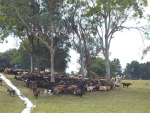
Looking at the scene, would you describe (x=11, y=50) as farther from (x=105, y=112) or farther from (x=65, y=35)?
(x=105, y=112)

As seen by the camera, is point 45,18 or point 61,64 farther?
point 61,64

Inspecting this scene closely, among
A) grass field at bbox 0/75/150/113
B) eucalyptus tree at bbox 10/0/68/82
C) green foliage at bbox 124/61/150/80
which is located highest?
eucalyptus tree at bbox 10/0/68/82

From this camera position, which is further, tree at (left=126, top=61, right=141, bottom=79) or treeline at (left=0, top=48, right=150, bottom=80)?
tree at (left=126, top=61, right=141, bottom=79)

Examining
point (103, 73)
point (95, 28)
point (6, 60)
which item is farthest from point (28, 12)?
point (6, 60)

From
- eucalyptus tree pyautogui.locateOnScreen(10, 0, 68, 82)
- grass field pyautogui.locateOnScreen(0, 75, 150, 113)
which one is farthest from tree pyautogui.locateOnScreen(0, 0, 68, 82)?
grass field pyautogui.locateOnScreen(0, 75, 150, 113)

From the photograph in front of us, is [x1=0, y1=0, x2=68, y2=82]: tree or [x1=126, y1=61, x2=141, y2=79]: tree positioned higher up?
[x1=0, y1=0, x2=68, y2=82]: tree

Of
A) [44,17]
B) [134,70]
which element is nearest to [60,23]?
[44,17]

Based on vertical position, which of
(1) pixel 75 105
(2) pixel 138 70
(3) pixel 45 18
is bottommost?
(1) pixel 75 105

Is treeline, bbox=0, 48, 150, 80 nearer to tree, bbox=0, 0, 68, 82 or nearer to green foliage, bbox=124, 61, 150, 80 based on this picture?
green foliage, bbox=124, 61, 150, 80

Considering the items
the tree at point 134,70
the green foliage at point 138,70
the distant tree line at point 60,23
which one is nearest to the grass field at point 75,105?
the distant tree line at point 60,23

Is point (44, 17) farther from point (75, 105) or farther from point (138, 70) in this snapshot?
point (138, 70)

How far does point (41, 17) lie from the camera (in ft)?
64.3

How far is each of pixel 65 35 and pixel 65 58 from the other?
4.29 meters

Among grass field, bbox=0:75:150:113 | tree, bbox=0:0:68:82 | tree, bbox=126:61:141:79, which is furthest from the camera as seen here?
tree, bbox=126:61:141:79
